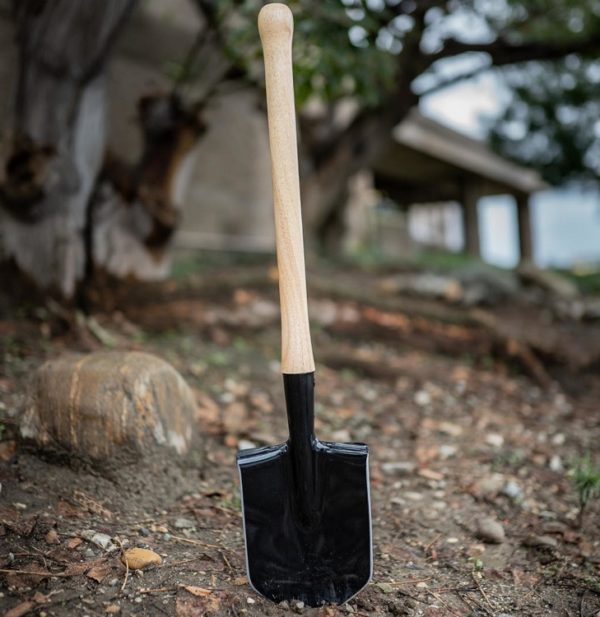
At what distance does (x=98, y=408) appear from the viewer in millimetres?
1870

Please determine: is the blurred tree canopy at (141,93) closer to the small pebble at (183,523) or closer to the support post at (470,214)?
the small pebble at (183,523)

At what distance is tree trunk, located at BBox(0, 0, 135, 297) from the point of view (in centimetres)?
306

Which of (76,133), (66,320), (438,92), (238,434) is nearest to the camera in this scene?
(238,434)

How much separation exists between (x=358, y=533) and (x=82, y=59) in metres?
2.76

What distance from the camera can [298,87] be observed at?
3.03 meters

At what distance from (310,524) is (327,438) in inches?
37.8

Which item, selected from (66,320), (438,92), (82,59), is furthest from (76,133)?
(438,92)

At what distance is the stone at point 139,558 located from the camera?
1562 millimetres

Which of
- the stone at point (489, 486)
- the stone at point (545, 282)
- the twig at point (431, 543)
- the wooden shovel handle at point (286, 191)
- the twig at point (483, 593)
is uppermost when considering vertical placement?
the wooden shovel handle at point (286, 191)

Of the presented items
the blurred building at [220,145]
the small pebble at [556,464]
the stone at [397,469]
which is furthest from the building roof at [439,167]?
the stone at [397,469]

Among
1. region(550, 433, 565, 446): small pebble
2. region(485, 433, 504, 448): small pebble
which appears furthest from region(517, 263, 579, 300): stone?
region(485, 433, 504, 448): small pebble

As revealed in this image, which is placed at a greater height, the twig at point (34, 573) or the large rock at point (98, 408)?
the large rock at point (98, 408)

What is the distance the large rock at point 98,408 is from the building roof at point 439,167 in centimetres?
610

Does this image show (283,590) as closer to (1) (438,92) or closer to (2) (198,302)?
(2) (198,302)
